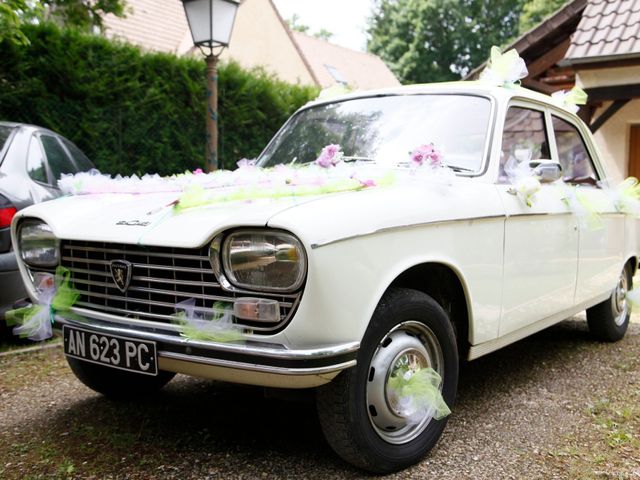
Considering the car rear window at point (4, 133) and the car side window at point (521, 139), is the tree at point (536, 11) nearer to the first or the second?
the car side window at point (521, 139)

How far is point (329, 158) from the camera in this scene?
10.5ft

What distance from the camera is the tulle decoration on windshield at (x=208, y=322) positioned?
2252 millimetres

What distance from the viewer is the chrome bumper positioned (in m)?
2.15

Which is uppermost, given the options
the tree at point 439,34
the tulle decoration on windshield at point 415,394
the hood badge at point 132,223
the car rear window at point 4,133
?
the tree at point 439,34

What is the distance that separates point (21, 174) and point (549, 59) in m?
9.77

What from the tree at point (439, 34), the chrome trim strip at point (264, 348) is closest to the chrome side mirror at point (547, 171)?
the chrome trim strip at point (264, 348)

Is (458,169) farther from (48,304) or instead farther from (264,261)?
(48,304)

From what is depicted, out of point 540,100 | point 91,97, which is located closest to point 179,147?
point 91,97

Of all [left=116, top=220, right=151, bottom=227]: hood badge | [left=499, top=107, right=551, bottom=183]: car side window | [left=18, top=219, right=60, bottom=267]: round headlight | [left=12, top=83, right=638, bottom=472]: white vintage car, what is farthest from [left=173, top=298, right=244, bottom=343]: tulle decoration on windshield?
[left=499, top=107, right=551, bottom=183]: car side window

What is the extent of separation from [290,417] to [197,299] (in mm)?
1157

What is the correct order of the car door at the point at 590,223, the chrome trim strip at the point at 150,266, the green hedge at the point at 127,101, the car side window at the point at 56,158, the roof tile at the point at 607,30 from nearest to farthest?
the chrome trim strip at the point at 150,266 < the car door at the point at 590,223 < the car side window at the point at 56,158 < the green hedge at the point at 127,101 < the roof tile at the point at 607,30

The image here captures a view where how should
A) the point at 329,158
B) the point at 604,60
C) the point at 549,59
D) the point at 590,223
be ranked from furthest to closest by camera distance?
the point at 549,59 < the point at 604,60 < the point at 590,223 < the point at 329,158

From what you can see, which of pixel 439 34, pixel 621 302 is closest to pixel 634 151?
pixel 621 302

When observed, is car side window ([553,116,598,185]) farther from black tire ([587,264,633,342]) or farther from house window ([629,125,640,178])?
house window ([629,125,640,178])
